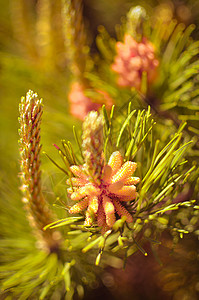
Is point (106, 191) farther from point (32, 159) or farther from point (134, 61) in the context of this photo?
point (134, 61)

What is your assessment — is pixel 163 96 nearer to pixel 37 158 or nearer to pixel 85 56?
pixel 85 56

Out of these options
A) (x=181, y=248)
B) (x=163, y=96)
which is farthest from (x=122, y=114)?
(x=181, y=248)

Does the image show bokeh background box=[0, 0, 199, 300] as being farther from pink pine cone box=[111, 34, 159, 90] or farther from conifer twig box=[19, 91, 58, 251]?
pink pine cone box=[111, 34, 159, 90]

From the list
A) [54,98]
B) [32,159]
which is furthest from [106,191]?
[54,98]

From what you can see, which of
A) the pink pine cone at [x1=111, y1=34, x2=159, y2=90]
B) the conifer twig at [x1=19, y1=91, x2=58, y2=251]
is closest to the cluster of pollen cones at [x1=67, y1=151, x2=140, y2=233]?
the conifer twig at [x1=19, y1=91, x2=58, y2=251]

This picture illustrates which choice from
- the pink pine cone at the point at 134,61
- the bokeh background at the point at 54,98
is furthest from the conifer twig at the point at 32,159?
the pink pine cone at the point at 134,61
